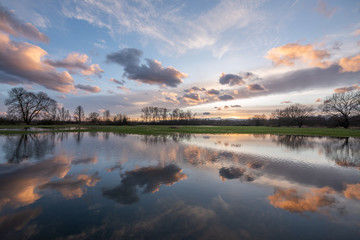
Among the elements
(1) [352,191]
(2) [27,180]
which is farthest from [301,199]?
(2) [27,180]

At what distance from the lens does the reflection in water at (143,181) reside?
205 inches

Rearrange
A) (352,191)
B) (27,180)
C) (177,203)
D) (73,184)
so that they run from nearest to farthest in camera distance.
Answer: (177,203) < (352,191) < (73,184) < (27,180)

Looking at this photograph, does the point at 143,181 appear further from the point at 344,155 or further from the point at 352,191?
the point at 344,155

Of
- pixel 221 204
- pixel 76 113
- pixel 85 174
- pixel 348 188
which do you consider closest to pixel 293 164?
pixel 348 188

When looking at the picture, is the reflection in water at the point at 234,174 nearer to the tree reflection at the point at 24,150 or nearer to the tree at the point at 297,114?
the tree reflection at the point at 24,150

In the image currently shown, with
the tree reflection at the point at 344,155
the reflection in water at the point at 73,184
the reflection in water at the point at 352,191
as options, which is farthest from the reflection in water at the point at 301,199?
the reflection in water at the point at 73,184

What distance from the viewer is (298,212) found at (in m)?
4.36

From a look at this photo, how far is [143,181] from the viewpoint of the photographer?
21.4 ft

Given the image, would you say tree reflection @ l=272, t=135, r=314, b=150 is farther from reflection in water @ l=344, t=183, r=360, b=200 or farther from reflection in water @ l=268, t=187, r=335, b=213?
reflection in water @ l=268, t=187, r=335, b=213

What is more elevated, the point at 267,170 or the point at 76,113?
the point at 76,113

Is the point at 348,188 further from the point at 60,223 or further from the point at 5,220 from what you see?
the point at 5,220

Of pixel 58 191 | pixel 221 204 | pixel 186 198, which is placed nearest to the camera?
pixel 221 204

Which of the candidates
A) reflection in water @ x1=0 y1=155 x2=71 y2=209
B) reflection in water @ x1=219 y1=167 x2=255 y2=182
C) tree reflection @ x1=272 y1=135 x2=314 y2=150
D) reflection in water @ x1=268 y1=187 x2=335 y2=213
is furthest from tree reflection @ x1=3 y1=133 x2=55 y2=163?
tree reflection @ x1=272 y1=135 x2=314 y2=150

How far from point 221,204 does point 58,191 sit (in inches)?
227
